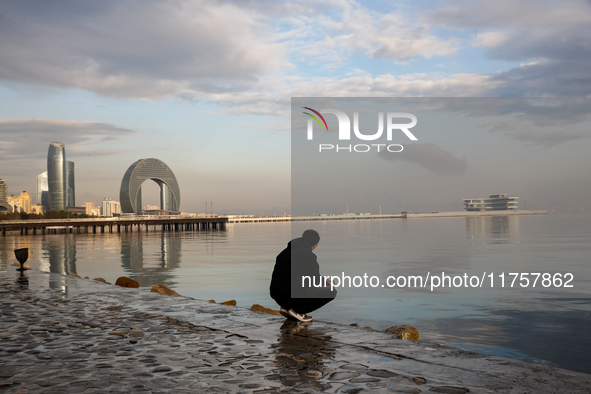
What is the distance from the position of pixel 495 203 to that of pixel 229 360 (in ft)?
588

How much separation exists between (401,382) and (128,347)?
3719 mm

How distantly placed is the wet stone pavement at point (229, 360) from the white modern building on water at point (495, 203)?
561 ft

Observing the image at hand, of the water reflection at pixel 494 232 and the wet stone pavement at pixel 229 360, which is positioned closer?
the wet stone pavement at pixel 229 360

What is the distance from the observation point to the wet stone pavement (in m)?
4.57

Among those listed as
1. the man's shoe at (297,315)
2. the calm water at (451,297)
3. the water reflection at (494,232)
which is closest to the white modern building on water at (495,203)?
the water reflection at (494,232)

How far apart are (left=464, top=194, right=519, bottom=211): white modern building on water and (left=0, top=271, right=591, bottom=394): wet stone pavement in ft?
561

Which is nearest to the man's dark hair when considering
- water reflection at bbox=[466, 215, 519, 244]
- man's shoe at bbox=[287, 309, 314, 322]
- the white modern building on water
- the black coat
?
the black coat

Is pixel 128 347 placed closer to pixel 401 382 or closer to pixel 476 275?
pixel 401 382

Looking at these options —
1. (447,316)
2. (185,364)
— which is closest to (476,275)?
(447,316)

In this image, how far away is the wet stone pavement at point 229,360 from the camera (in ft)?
15.0

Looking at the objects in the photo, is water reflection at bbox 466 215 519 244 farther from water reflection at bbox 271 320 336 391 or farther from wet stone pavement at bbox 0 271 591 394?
wet stone pavement at bbox 0 271 591 394

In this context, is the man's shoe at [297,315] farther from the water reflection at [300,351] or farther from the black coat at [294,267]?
the black coat at [294,267]

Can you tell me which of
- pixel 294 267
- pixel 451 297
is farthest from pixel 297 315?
pixel 451 297

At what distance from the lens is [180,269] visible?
90.0ft
